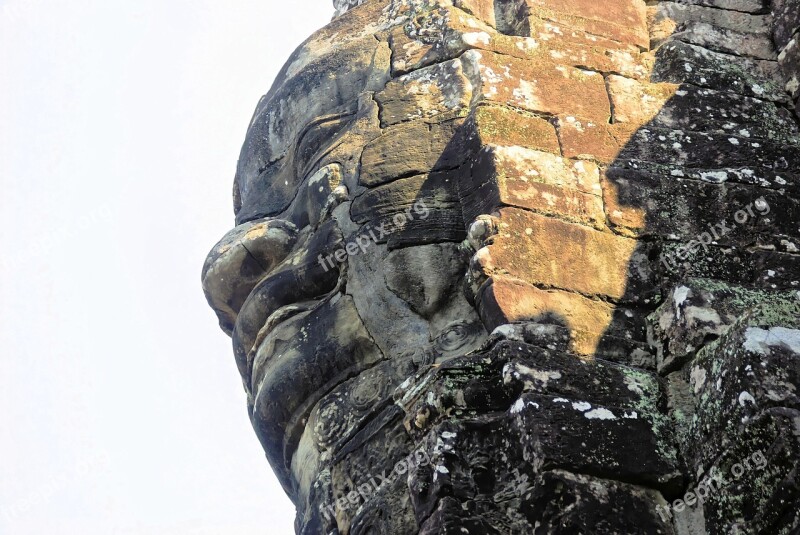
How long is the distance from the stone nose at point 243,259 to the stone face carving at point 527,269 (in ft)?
0.04

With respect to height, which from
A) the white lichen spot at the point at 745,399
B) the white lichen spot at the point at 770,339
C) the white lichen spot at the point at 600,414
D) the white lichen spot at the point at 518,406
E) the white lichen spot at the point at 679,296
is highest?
the white lichen spot at the point at 770,339

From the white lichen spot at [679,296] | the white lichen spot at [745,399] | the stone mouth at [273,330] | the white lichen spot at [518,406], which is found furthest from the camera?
the stone mouth at [273,330]

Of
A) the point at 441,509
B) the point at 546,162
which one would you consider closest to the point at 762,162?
the point at 546,162

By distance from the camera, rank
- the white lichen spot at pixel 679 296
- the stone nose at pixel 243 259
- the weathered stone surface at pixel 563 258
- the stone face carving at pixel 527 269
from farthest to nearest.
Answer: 1. the stone nose at pixel 243 259
2. the weathered stone surface at pixel 563 258
3. the white lichen spot at pixel 679 296
4. the stone face carving at pixel 527 269

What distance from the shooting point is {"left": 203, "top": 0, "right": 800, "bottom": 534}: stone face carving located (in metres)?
4.85

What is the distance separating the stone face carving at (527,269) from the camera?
485 centimetres

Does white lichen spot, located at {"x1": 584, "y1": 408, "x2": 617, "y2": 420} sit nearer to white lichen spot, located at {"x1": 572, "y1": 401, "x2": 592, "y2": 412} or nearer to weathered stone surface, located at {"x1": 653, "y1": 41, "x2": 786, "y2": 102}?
white lichen spot, located at {"x1": 572, "y1": 401, "x2": 592, "y2": 412}

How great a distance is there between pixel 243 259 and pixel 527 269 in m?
1.72

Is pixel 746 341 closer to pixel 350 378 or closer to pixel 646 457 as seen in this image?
pixel 646 457

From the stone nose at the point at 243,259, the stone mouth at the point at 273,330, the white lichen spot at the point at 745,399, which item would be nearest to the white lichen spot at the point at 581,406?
the white lichen spot at the point at 745,399

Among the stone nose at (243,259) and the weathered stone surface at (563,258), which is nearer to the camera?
the weathered stone surface at (563,258)

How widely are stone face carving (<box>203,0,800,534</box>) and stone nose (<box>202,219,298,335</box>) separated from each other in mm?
13

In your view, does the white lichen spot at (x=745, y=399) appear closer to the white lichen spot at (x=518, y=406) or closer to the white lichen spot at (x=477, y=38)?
the white lichen spot at (x=518, y=406)

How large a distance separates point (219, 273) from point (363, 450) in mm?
1633
